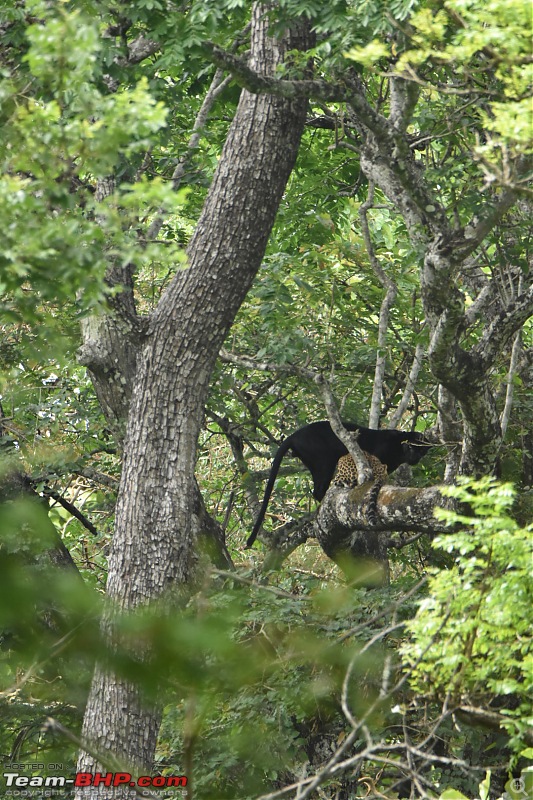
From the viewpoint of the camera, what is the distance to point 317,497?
24.0 ft

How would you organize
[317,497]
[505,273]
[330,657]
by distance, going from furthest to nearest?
[317,497] < [505,273] < [330,657]

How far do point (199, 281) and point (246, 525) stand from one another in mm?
3304

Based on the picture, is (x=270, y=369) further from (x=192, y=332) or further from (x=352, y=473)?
(x=352, y=473)

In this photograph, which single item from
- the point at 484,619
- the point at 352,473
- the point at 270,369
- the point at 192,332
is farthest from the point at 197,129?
the point at 484,619

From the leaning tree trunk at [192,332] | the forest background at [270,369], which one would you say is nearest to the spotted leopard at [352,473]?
the forest background at [270,369]

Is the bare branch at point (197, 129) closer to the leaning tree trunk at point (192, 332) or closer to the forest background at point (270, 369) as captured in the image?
the forest background at point (270, 369)

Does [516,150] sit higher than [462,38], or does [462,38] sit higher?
[462,38]

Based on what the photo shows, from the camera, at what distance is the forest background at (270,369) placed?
306 cm

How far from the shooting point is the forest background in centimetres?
306

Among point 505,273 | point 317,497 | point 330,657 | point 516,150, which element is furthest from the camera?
point 317,497

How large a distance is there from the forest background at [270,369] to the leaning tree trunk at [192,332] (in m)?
0.02

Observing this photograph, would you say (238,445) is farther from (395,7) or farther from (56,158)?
(56,158)

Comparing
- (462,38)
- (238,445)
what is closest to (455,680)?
(462,38)

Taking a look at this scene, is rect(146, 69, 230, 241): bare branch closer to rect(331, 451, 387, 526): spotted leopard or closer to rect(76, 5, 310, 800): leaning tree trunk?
rect(76, 5, 310, 800): leaning tree trunk
